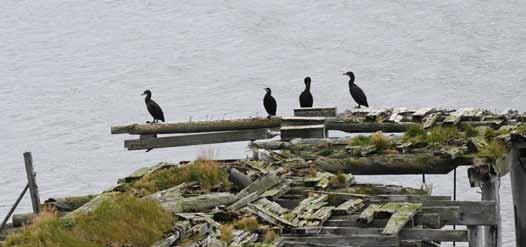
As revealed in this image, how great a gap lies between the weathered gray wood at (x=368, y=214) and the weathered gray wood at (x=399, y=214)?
105 millimetres

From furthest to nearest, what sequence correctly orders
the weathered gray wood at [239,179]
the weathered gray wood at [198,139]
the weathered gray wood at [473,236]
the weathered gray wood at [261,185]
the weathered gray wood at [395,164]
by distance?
the weathered gray wood at [198,139] → the weathered gray wood at [395,164] → the weathered gray wood at [473,236] → the weathered gray wood at [239,179] → the weathered gray wood at [261,185]

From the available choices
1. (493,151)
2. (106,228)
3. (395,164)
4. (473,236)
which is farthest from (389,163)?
(106,228)

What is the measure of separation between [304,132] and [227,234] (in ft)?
23.0

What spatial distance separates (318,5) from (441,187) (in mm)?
24448

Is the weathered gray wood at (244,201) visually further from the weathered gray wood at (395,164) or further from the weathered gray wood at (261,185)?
the weathered gray wood at (395,164)

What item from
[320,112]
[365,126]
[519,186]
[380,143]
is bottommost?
[519,186]

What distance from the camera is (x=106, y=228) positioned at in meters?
12.0

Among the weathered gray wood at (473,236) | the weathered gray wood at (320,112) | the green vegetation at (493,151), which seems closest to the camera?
the weathered gray wood at (473,236)

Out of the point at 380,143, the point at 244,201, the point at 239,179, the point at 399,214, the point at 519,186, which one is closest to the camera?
the point at 399,214

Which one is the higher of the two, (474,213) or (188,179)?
(188,179)

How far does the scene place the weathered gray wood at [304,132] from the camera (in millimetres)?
19531

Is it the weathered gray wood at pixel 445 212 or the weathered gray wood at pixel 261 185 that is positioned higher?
the weathered gray wood at pixel 261 185

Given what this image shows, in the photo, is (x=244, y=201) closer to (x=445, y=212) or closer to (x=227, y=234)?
(x=227, y=234)

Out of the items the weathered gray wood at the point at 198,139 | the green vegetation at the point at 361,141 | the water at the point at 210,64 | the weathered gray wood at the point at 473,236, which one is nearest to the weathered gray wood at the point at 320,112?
the weathered gray wood at the point at 198,139
